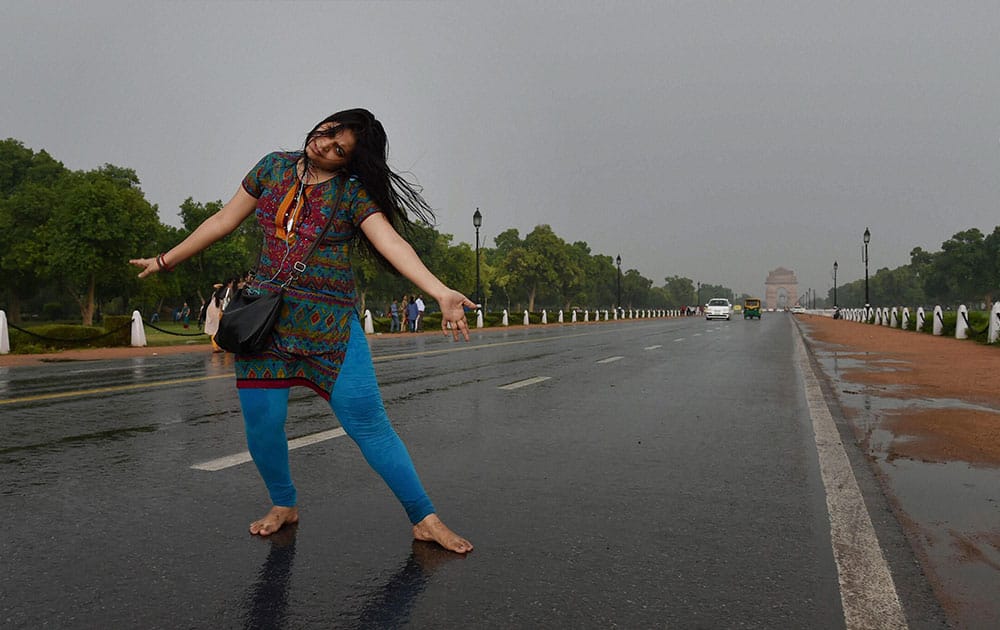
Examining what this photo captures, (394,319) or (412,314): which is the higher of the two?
(412,314)

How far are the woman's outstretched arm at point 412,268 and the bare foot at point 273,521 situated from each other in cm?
133

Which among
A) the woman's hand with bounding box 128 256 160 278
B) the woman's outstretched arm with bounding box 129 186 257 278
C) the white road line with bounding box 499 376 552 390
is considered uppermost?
the woman's outstretched arm with bounding box 129 186 257 278

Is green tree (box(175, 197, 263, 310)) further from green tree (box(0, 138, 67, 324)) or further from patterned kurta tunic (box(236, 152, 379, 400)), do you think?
patterned kurta tunic (box(236, 152, 379, 400))

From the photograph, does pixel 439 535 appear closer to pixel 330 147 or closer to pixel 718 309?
pixel 330 147

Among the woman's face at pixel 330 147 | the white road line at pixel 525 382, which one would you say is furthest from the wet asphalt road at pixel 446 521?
the white road line at pixel 525 382

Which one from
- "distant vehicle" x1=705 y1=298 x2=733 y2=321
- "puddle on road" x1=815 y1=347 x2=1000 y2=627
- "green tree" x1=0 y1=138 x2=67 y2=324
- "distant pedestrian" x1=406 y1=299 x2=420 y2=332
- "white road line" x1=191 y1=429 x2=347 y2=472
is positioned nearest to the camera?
"puddle on road" x1=815 y1=347 x2=1000 y2=627

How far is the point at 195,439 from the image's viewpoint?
5.97 meters

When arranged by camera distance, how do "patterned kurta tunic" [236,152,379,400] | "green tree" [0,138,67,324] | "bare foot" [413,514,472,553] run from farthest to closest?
"green tree" [0,138,67,324] < "bare foot" [413,514,472,553] < "patterned kurta tunic" [236,152,379,400]

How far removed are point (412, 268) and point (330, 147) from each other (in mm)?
649

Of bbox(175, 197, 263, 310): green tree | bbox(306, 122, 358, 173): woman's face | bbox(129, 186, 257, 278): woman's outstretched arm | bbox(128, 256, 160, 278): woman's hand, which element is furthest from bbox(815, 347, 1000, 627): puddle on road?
bbox(175, 197, 263, 310): green tree

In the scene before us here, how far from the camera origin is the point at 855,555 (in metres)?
3.34

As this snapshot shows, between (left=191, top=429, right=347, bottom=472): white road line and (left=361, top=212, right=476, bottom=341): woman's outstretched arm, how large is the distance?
2.57 m

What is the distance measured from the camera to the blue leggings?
124 inches

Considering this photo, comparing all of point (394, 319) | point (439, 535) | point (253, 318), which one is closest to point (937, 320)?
point (394, 319)
